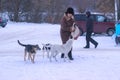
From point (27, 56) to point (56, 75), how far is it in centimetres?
413

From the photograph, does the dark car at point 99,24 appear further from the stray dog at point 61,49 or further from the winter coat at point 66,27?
the stray dog at point 61,49

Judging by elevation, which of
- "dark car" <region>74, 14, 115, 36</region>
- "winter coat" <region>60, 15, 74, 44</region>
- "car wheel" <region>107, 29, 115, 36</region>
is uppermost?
"winter coat" <region>60, 15, 74, 44</region>

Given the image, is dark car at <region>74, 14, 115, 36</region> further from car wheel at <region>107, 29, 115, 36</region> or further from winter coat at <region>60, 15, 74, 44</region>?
winter coat at <region>60, 15, 74, 44</region>

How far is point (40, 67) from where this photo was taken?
13.4 meters

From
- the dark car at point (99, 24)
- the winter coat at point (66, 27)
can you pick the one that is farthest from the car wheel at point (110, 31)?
the winter coat at point (66, 27)

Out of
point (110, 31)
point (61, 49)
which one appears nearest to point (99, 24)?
point (110, 31)

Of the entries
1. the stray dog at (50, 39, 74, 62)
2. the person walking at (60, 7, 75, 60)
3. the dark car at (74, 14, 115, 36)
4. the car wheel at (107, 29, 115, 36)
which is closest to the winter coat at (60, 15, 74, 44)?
the person walking at (60, 7, 75, 60)

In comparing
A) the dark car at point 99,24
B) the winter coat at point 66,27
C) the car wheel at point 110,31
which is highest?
the winter coat at point 66,27

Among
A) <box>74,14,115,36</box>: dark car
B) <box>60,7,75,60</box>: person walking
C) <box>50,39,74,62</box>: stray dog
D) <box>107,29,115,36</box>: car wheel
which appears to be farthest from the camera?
<box>107,29,115,36</box>: car wheel

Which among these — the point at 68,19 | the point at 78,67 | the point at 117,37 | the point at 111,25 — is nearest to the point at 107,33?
the point at 111,25

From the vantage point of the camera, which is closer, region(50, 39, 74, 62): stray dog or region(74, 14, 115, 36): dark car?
region(50, 39, 74, 62): stray dog

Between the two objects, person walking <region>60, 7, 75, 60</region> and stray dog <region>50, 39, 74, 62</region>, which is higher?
person walking <region>60, 7, 75, 60</region>

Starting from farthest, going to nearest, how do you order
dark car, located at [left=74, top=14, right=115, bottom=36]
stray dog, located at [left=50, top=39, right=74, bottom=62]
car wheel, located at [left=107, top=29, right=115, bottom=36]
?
car wheel, located at [left=107, top=29, right=115, bottom=36] → dark car, located at [left=74, top=14, right=115, bottom=36] → stray dog, located at [left=50, top=39, right=74, bottom=62]

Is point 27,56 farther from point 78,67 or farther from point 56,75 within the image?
point 56,75
